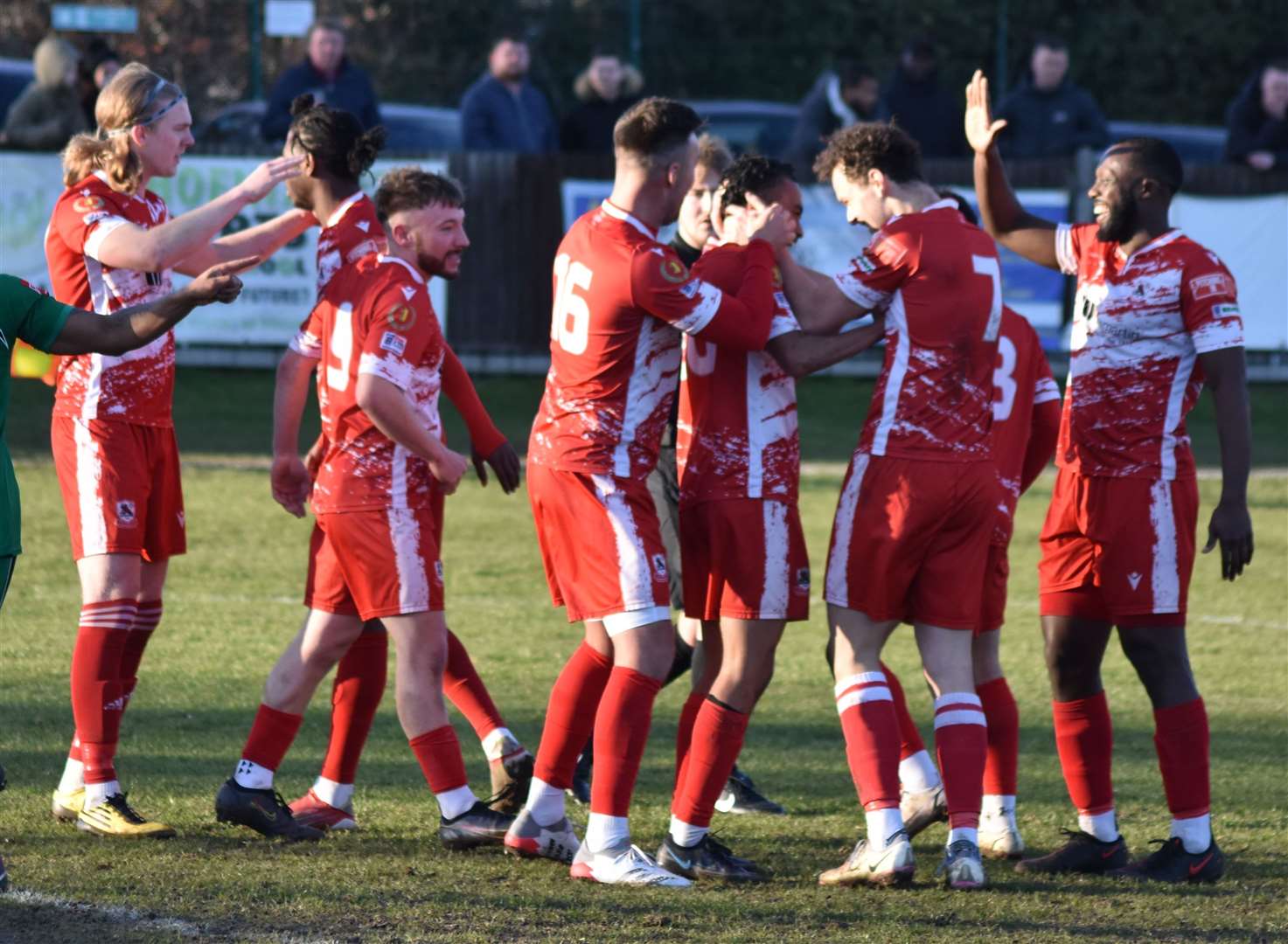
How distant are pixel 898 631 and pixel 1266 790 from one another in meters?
2.80

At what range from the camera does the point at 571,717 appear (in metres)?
5.52

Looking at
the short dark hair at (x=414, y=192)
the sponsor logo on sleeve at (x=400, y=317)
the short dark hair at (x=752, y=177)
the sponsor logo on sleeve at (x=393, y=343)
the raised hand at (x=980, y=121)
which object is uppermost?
the raised hand at (x=980, y=121)

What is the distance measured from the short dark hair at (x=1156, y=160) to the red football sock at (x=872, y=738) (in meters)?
1.70

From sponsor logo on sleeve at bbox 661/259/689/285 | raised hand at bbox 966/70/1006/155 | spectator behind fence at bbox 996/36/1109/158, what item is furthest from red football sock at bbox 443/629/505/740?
spectator behind fence at bbox 996/36/1109/158

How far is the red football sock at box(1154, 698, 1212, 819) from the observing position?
553 cm

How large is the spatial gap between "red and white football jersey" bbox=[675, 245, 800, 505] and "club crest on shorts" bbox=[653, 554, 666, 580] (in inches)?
8.5

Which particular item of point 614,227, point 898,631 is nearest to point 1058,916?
point 614,227

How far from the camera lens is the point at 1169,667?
560 cm

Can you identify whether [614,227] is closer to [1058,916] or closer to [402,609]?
[402,609]

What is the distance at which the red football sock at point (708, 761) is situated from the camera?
5336mm

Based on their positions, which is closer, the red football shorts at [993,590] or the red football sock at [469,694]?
the red football shorts at [993,590]

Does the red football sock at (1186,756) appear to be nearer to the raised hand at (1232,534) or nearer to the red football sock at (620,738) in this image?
the raised hand at (1232,534)

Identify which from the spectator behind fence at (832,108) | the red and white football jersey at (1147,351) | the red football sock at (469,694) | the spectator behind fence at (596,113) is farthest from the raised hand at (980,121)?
A: the spectator behind fence at (596,113)

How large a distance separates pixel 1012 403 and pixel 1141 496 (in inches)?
18.4
